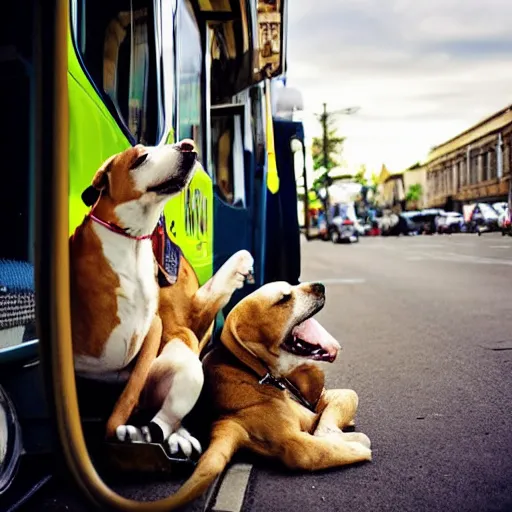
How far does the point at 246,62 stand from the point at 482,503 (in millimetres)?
2481

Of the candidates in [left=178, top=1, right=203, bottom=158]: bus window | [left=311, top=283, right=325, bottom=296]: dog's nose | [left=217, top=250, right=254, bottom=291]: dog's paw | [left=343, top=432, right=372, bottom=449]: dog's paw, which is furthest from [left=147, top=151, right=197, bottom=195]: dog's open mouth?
[left=343, top=432, right=372, bottom=449]: dog's paw

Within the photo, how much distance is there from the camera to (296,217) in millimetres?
6762

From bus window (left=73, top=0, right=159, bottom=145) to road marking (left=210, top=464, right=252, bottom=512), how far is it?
1440mm

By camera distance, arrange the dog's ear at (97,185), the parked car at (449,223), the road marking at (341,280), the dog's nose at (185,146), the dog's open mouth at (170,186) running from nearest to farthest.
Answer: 1. the dog's ear at (97,185)
2. the dog's open mouth at (170,186)
3. the dog's nose at (185,146)
4. the road marking at (341,280)
5. the parked car at (449,223)

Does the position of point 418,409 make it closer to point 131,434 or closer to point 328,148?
point 131,434

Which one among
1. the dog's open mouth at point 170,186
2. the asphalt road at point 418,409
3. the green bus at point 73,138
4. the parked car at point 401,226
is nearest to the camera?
the green bus at point 73,138

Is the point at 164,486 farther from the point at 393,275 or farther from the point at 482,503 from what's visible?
the point at 393,275

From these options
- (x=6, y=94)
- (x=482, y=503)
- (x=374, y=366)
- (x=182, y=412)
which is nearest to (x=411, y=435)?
(x=482, y=503)

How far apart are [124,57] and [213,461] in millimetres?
1550

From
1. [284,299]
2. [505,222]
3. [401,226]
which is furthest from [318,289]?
[401,226]

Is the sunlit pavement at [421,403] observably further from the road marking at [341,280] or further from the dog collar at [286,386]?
the road marking at [341,280]

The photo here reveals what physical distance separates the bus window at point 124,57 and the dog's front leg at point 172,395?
2.73ft

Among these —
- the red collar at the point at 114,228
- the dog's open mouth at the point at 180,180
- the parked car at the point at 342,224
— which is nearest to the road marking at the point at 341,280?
the dog's open mouth at the point at 180,180

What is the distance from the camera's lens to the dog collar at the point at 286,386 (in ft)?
A: 11.7
